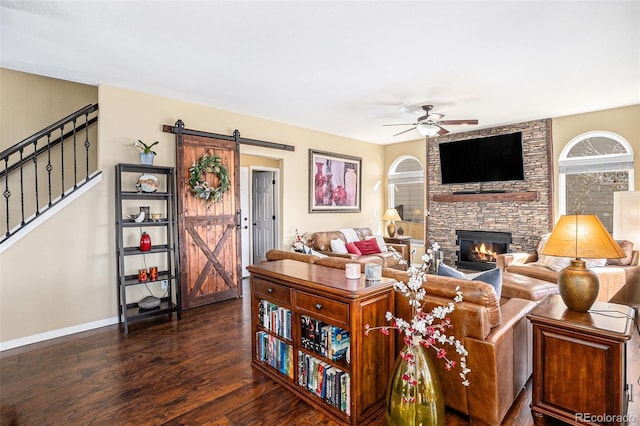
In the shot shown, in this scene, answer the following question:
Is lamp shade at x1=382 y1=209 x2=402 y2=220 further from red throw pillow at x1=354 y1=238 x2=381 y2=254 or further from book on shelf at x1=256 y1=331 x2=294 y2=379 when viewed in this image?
book on shelf at x1=256 y1=331 x2=294 y2=379

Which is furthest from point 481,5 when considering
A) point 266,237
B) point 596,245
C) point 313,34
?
point 266,237

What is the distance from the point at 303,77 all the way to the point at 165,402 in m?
3.34

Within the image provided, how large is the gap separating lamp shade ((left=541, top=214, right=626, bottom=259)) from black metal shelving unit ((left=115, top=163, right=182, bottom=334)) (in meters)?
3.81

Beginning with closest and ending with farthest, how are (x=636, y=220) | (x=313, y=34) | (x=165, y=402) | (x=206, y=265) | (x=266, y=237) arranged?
1. (x=165, y=402)
2. (x=313, y=34)
3. (x=636, y=220)
4. (x=206, y=265)
5. (x=266, y=237)

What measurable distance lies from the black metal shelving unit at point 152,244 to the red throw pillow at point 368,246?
10.6 feet

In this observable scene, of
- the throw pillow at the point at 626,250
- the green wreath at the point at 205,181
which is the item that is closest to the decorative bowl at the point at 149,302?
the green wreath at the point at 205,181

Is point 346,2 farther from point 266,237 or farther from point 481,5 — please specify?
point 266,237

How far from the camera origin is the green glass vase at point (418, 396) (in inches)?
68.7

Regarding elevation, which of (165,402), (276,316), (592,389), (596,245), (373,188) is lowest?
(165,402)

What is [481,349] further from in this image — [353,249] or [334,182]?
[334,182]

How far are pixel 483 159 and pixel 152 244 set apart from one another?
5776mm

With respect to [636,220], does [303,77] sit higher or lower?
higher

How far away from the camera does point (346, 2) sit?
2.33 m

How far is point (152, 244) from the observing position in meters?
4.18
